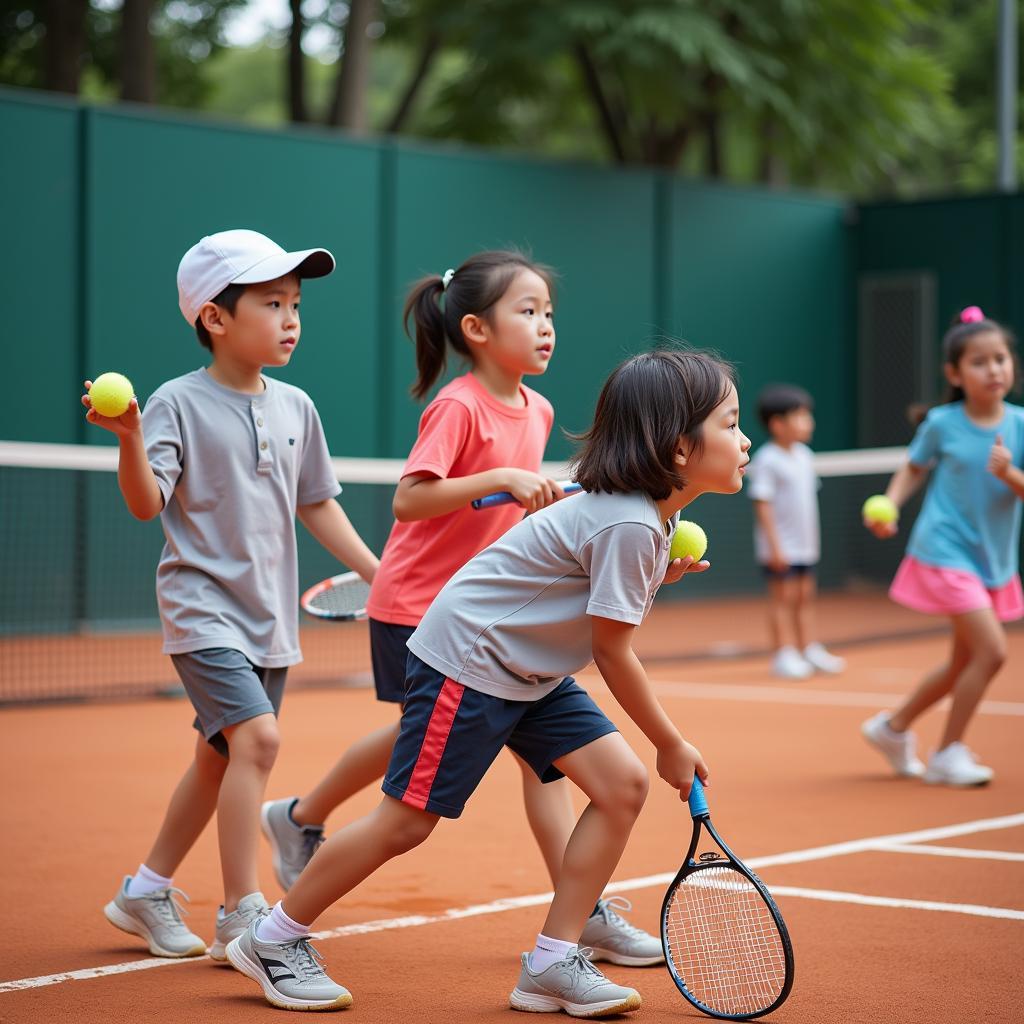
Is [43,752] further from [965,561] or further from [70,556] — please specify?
[70,556]

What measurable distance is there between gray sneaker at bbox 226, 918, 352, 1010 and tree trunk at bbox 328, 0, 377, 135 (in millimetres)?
14021

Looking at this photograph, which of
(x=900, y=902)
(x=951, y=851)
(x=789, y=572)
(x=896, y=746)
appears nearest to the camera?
(x=900, y=902)

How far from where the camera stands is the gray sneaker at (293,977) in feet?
11.6

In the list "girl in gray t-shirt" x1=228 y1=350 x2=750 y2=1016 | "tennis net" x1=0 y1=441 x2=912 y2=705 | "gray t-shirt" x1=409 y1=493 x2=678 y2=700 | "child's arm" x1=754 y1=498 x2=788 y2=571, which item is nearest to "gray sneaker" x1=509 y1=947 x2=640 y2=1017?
"girl in gray t-shirt" x1=228 y1=350 x2=750 y2=1016

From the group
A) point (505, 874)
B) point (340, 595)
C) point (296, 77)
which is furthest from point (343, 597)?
point (296, 77)

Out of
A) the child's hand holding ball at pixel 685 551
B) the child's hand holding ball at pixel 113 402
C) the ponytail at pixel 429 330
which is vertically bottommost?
the child's hand holding ball at pixel 685 551

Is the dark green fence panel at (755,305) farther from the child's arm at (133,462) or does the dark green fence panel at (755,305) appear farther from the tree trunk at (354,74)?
the child's arm at (133,462)

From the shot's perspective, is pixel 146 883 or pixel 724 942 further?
pixel 146 883

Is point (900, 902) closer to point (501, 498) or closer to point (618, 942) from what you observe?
point (618, 942)

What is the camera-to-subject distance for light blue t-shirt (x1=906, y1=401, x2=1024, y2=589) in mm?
6395

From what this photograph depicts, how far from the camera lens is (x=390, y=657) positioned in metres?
4.18

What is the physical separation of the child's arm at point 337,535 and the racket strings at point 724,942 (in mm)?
1225

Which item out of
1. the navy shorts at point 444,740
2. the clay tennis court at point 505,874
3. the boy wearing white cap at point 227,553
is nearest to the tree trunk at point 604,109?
the clay tennis court at point 505,874

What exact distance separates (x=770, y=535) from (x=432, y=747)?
22.5 feet
